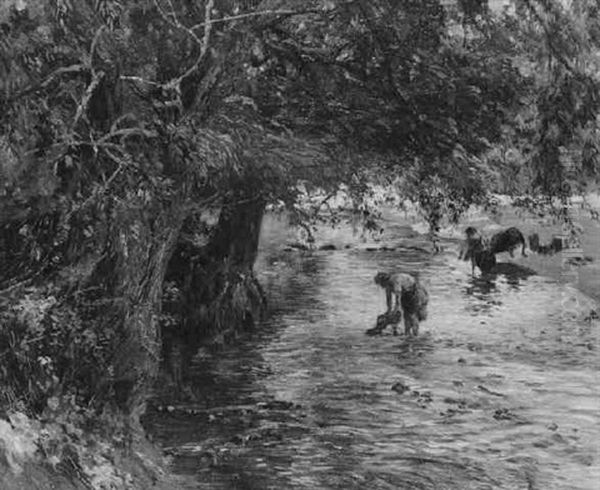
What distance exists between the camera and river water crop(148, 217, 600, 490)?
32.4 ft

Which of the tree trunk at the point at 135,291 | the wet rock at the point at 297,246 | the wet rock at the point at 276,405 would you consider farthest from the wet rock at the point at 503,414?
the wet rock at the point at 297,246

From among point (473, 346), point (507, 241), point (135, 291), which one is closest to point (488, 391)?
point (473, 346)

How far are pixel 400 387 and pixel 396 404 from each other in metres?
0.88

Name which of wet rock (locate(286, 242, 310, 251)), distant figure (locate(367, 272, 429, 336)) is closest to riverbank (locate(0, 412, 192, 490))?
distant figure (locate(367, 272, 429, 336))

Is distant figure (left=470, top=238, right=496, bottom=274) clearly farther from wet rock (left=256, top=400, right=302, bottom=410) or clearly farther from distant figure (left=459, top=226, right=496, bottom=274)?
wet rock (left=256, top=400, right=302, bottom=410)

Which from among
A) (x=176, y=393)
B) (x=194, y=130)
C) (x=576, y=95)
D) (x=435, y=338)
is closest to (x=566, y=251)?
(x=435, y=338)

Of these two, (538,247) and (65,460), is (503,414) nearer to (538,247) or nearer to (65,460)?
(65,460)

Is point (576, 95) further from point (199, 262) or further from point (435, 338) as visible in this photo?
point (435, 338)

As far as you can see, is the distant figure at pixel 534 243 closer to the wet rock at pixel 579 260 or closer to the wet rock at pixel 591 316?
the wet rock at pixel 579 260

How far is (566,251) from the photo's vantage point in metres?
33.5

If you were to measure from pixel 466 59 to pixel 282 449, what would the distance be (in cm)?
525

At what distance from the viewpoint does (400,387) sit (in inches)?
532

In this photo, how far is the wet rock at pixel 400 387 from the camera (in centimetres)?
1336

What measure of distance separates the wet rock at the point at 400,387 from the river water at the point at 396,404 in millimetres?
36
